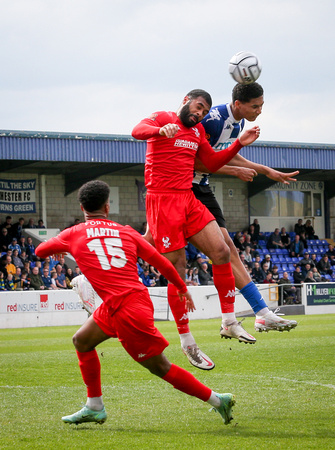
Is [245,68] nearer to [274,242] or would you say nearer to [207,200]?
[207,200]

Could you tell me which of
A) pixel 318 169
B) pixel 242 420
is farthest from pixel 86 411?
pixel 318 169

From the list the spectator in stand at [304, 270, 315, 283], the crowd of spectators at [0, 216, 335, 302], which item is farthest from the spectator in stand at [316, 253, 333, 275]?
the spectator in stand at [304, 270, 315, 283]

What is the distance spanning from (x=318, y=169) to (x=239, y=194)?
456 centimetres

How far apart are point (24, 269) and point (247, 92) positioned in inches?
648

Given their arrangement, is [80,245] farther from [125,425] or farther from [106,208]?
[125,425]

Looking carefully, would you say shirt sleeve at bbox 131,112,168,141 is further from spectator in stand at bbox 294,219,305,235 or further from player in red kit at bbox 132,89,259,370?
spectator in stand at bbox 294,219,305,235

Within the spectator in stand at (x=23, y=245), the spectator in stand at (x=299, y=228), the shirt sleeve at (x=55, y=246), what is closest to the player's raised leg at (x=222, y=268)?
the shirt sleeve at (x=55, y=246)

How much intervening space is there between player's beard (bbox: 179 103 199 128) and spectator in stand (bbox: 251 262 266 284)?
20.8 meters

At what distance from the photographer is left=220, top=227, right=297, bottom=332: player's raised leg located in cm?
724

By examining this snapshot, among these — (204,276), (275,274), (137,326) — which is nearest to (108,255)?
(137,326)

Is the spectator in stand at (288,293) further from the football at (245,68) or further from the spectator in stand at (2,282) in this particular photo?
the football at (245,68)

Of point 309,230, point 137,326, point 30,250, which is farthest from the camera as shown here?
point 309,230

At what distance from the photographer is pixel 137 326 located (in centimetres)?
563

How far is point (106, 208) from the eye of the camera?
19.7 feet
